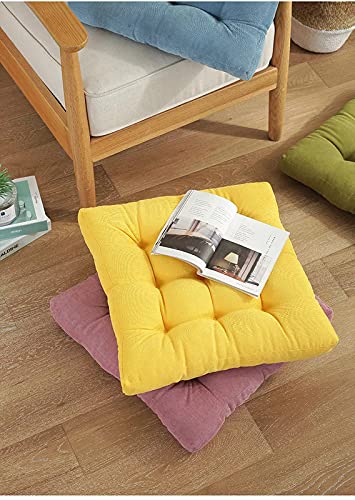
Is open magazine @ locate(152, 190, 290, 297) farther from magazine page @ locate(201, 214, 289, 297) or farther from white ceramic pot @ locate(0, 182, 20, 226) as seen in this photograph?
white ceramic pot @ locate(0, 182, 20, 226)

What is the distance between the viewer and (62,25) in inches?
66.9

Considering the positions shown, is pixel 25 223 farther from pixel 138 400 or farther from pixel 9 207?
pixel 138 400

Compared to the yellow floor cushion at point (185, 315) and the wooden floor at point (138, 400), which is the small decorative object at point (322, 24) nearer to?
the wooden floor at point (138, 400)

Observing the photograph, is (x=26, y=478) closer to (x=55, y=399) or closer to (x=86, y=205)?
(x=55, y=399)

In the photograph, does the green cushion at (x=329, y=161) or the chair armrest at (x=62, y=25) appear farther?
the green cushion at (x=329, y=161)

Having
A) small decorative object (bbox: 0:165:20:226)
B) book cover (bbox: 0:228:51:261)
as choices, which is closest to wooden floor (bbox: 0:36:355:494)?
book cover (bbox: 0:228:51:261)

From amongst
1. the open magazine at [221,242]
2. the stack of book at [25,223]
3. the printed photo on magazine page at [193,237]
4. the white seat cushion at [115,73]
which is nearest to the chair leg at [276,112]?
the white seat cushion at [115,73]

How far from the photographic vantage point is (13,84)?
249cm

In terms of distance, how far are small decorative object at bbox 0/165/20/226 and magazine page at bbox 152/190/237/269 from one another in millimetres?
430

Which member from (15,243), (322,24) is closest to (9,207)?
(15,243)

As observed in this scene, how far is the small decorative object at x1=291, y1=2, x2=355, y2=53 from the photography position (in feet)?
7.99

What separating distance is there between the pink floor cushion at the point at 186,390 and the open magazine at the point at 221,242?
20 centimetres

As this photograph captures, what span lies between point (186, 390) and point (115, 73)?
0.76 m

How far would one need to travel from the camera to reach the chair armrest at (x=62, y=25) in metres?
1.67
